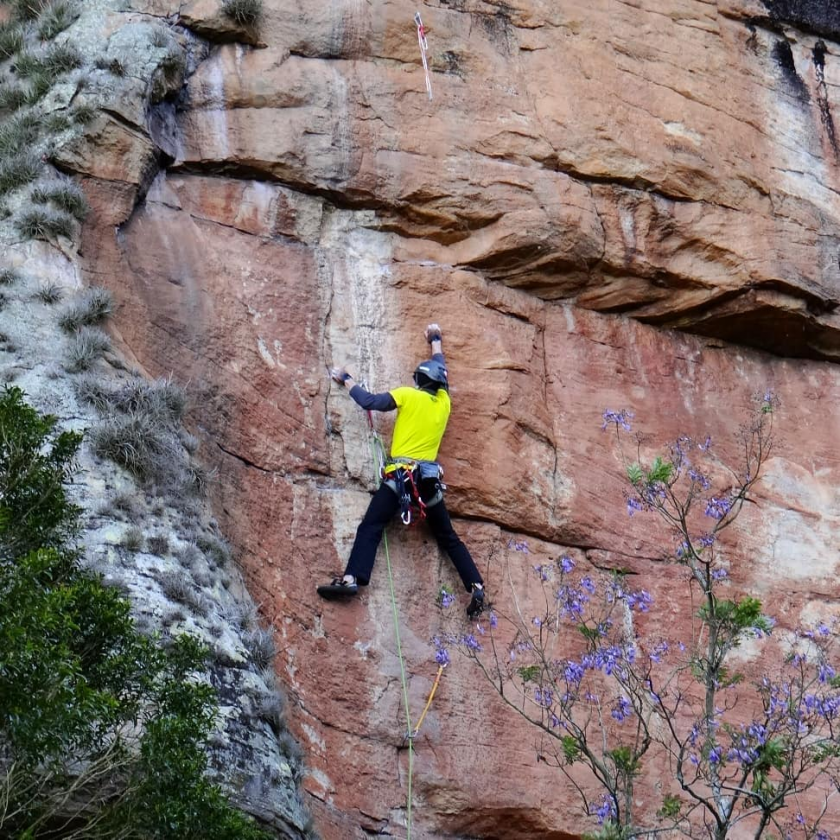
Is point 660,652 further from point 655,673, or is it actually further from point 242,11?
point 242,11

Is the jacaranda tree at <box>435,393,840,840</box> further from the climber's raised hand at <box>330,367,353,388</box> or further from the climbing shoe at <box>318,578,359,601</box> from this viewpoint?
the climber's raised hand at <box>330,367,353,388</box>

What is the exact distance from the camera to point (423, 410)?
35.8 feet

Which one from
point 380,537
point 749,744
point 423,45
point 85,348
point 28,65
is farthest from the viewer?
point 423,45

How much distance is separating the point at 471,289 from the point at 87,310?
3929 millimetres

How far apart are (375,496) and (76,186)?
3852 mm

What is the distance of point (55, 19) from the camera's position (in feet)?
41.8

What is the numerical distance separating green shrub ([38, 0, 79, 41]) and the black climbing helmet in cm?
521

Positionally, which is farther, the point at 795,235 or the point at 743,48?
the point at 743,48

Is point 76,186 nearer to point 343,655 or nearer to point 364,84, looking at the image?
point 364,84

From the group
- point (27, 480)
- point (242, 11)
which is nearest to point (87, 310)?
point (27, 480)

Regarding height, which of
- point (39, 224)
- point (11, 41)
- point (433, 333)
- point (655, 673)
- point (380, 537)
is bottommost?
point (655, 673)

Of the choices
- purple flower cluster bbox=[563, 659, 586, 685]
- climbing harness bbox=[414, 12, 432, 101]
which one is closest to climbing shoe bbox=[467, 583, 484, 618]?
purple flower cluster bbox=[563, 659, 586, 685]

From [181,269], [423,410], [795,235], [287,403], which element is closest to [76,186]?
[181,269]

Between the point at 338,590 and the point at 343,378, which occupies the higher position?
the point at 343,378
